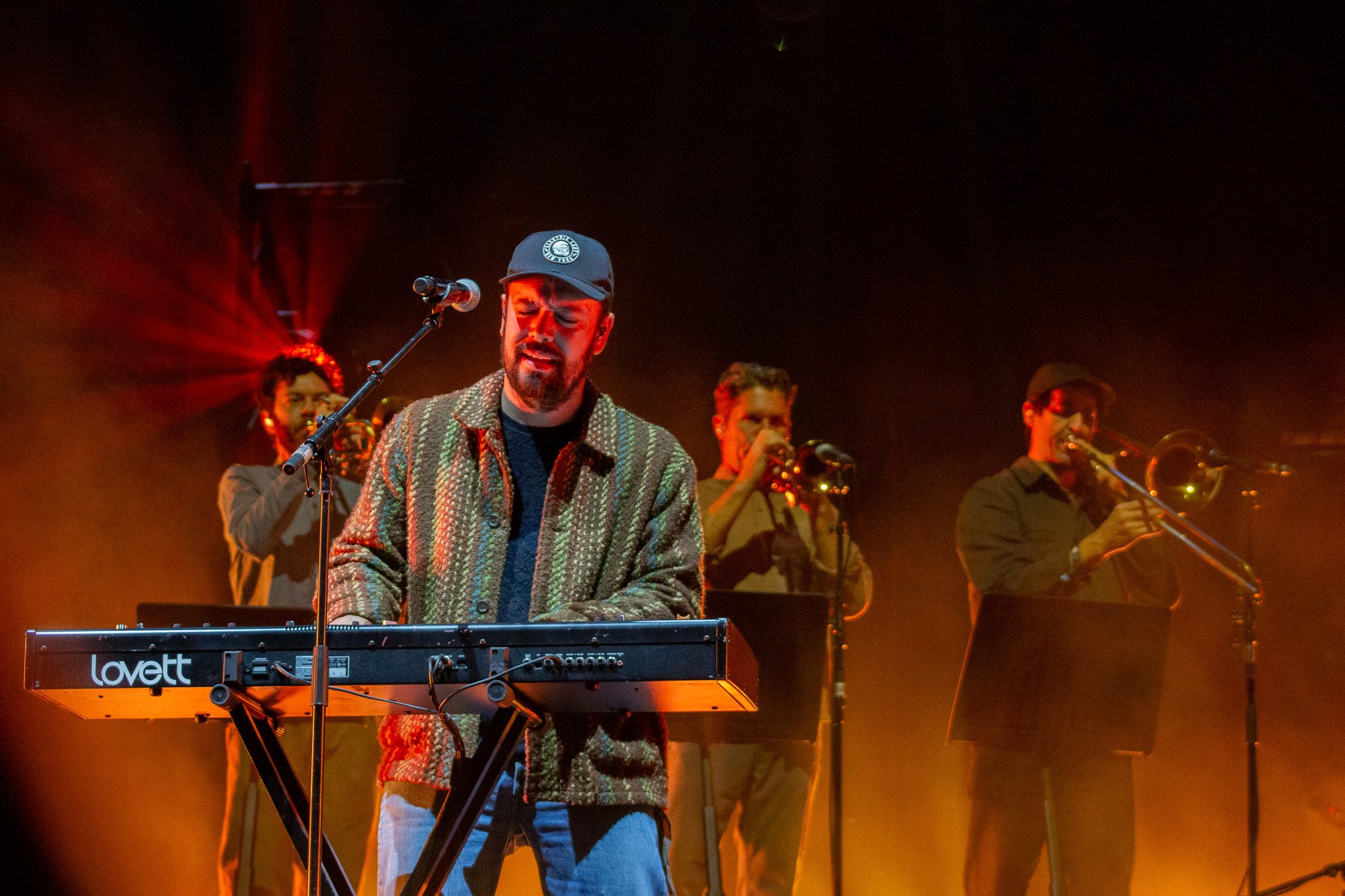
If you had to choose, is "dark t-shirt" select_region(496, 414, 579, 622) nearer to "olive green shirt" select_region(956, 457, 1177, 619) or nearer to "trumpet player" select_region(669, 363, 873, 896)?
"trumpet player" select_region(669, 363, 873, 896)

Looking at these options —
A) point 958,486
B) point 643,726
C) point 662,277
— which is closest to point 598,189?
point 662,277

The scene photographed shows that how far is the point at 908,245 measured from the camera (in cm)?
681

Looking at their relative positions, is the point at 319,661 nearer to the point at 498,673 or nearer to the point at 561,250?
the point at 498,673

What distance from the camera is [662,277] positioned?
6609 millimetres

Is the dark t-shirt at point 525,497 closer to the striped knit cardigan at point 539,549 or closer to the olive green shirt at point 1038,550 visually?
the striped knit cardigan at point 539,549

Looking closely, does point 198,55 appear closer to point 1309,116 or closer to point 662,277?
point 662,277

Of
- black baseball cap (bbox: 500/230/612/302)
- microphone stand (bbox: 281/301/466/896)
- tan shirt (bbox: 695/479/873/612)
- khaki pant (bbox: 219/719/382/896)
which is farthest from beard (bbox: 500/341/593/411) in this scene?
tan shirt (bbox: 695/479/873/612)

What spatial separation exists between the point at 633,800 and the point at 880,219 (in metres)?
4.88

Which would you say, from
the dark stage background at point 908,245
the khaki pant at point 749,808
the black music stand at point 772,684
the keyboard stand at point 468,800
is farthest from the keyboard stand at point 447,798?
the dark stage background at point 908,245

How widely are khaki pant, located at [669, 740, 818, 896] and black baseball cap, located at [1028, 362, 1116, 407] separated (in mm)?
1847

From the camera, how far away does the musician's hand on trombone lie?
188 inches

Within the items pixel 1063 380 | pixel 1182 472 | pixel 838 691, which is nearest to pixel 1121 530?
pixel 1063 380

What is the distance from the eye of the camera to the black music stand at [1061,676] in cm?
447

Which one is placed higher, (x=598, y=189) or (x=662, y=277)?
(x=598, y=189)
